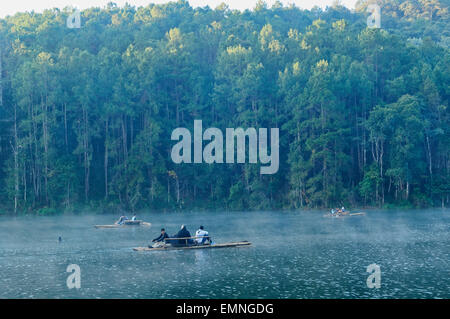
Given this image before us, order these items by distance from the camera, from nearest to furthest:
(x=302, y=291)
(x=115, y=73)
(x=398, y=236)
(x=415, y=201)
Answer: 1. (x=302, y=291)
2. (x=398, y=236)
3. (x=415, y=201)
4. (x=115, y=73)

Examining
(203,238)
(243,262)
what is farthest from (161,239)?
(243,262)

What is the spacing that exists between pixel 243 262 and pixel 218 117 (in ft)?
176

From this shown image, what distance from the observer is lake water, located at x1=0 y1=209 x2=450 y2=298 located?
76.6 feet

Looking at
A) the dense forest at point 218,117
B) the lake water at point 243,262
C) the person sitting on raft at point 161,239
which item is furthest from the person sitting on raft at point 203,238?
the dense forest at point 218,117

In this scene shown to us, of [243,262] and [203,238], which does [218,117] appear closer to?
[203,238]

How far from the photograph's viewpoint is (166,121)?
7781 cm

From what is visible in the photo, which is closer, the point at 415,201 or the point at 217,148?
the point at 415,201

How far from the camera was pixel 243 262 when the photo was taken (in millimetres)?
30359

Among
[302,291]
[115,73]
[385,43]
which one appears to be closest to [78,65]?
[115,73]

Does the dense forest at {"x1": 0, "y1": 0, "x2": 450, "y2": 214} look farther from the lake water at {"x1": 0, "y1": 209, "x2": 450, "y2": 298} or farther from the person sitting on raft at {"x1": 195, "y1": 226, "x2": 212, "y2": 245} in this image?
the person sitting on raft at {"x1": 195, "y1": 226, "x2": 212, "y2": 245}

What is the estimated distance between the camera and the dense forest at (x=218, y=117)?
7212 centimetres

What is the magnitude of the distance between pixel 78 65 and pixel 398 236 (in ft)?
165

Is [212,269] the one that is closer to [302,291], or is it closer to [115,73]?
[302,291]

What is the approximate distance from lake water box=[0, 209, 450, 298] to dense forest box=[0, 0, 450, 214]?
22865 mm
